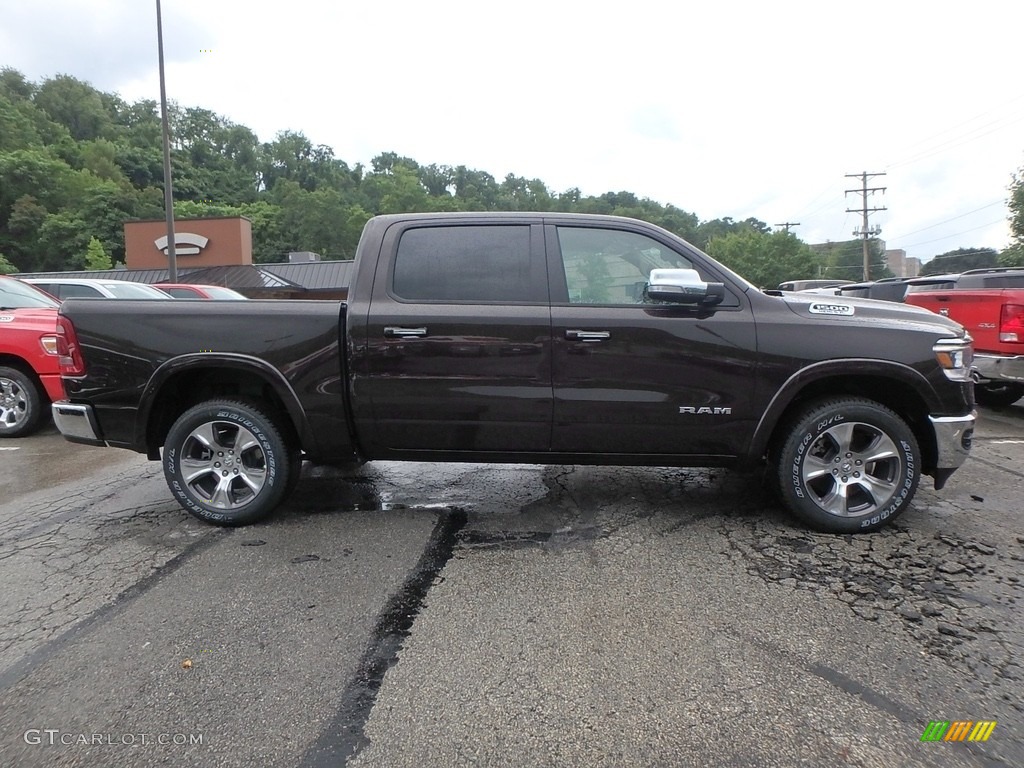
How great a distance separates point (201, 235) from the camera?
39.5 meters

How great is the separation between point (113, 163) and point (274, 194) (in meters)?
18.8

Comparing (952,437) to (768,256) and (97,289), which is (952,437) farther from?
(768,256)

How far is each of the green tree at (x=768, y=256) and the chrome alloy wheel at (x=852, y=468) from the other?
248 ft

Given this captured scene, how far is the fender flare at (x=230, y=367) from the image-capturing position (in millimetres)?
3936

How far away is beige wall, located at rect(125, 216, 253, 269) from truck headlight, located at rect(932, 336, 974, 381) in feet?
135

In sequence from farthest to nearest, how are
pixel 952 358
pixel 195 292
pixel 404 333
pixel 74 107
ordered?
pixel 74 107 → pixel 195 292 → pixel 404 333 → pixel 952 358

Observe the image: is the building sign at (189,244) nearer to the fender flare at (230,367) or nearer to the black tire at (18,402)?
the black tire at (18,402)

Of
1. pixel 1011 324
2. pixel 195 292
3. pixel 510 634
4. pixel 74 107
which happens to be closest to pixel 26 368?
pixel 195 292

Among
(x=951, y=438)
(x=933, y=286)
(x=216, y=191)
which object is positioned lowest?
(x=951, y=438)

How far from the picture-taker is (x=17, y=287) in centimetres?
749

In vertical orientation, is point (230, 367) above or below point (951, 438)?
above

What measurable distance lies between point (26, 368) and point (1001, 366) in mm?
10176

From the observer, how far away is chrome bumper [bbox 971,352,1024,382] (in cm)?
658

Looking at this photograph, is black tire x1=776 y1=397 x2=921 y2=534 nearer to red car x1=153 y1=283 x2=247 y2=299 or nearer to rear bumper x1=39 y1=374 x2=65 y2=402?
rear bumper x1=39 y1=374 x2=65 y2=402
